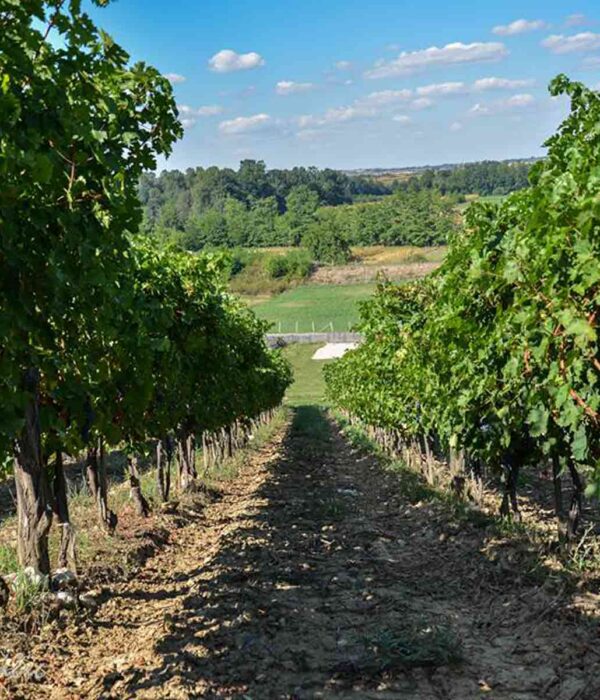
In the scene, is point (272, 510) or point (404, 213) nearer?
point (272, 510)

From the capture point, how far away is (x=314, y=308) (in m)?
81.4

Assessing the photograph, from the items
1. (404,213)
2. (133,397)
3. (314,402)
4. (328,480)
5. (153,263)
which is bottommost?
(314,402)

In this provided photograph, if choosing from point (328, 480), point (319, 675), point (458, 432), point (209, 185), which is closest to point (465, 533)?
point (458, 432)

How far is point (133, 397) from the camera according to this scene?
7.03 m

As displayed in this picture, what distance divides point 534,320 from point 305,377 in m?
60.5

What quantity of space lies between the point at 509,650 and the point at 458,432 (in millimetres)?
4227

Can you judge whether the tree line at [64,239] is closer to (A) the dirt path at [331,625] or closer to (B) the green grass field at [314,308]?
(A) the dirt path at [331,625]

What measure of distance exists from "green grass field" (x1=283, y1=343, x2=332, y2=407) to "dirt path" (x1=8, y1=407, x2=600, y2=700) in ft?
154

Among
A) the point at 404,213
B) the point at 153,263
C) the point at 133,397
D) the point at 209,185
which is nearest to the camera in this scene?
the point at 133,397

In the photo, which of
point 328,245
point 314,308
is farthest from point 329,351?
point 328,245

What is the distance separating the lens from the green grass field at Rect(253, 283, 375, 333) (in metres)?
74.7

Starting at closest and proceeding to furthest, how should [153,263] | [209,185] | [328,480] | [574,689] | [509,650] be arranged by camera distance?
[574,689] < [509,650] < [153,263] < [328,480] < [209,185]

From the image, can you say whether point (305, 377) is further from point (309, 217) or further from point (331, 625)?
point (309, 217)

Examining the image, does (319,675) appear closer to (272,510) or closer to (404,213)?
(272,510)
